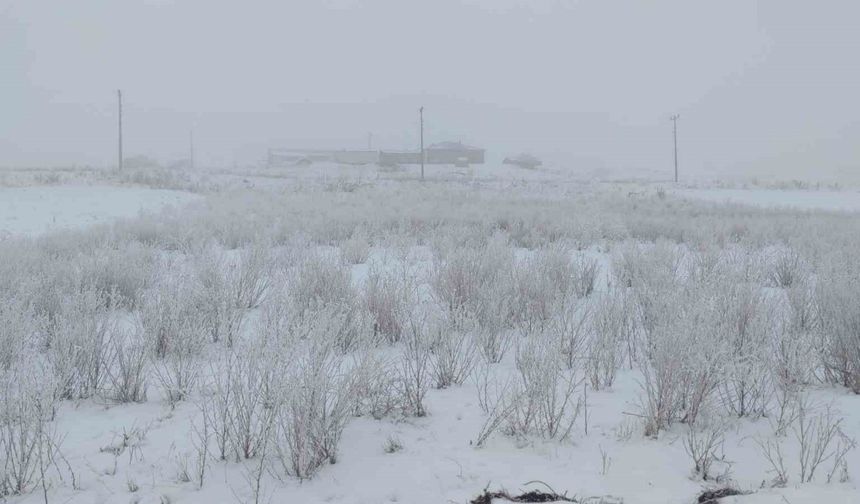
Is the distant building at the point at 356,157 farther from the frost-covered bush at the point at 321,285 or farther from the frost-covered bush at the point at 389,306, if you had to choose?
the frost-covered bush at the point at 389,306

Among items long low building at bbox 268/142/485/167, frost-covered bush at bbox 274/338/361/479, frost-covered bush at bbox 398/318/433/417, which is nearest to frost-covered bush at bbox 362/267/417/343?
frost-covered bush at bbox 398/318/433/417

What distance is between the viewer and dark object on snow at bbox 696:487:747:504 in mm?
2883

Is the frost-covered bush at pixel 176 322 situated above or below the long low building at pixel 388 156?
below

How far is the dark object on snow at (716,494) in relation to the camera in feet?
9.46

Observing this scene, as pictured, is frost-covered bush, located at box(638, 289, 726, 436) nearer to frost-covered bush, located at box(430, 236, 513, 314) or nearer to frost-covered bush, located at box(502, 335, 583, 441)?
frost-covered bush, located at box(502, 335, 583, 441)

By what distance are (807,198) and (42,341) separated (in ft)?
109

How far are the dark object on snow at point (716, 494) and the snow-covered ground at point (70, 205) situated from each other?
13645 millimetres

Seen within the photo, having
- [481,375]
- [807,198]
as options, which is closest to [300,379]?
[481,375]

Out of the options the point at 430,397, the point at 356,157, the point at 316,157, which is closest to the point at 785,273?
the point at 430,397

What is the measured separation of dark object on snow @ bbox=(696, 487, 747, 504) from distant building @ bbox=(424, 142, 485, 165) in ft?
199

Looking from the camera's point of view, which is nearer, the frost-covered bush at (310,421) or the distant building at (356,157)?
the frost-covered bush at (310,421)

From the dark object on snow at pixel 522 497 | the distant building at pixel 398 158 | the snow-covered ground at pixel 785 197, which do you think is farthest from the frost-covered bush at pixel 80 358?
the distant building at pixel 398 158

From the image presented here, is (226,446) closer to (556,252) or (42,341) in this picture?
(42,341)

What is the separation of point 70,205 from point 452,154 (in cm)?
4722
